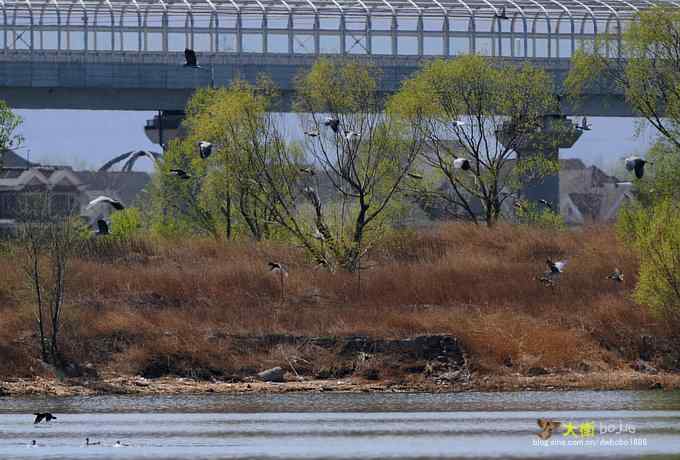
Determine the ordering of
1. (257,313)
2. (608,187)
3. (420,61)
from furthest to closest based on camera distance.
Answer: (608,187)
(420,61)
(257,313)

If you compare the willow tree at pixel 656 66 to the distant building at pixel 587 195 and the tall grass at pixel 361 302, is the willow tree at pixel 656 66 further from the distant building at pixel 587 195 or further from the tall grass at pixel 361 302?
the distant building at pixel 587 195

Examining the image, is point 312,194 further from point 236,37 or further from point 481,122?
point 236,37

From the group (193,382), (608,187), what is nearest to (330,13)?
(193,382)

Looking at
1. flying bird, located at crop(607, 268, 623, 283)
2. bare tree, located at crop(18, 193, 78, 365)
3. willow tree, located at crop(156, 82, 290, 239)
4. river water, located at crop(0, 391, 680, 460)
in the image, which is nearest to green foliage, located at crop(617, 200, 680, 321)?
flying bird, located at crop(607, 268, 623, 283)

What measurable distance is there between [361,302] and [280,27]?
100 feet

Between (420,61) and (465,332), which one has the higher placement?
(420,61)

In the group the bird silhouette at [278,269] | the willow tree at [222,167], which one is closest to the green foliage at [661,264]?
the bird silhouette at [278,269]

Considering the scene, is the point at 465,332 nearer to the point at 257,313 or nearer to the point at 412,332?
the point at 412,332

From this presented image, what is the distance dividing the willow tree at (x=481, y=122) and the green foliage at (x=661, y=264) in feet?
64.9

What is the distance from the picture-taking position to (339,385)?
4684 centimetres

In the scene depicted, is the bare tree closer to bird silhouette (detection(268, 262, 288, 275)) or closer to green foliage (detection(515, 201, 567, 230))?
bird silhouette (detection(268, 262, 288, 275))

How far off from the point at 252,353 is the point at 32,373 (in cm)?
655

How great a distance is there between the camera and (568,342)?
4878 centimetres

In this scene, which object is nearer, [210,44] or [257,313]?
[257,313]
